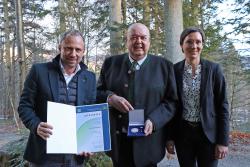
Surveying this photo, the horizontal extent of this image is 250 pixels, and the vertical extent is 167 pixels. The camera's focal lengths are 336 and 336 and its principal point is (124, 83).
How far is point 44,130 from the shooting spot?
8.30 feet

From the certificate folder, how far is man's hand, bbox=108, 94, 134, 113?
8.8 inches

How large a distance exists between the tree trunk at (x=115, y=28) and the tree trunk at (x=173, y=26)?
2.04 metres

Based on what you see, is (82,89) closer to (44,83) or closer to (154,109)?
(44,83)

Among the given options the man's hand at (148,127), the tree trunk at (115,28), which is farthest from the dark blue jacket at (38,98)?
the tree trunk at (115,28)

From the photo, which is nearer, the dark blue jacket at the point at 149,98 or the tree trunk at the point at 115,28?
the dark blue jacket at the point at 149,98

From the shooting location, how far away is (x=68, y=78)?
2.76 m

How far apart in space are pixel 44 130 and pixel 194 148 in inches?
57.1

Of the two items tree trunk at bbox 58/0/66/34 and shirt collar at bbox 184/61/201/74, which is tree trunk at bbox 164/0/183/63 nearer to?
tree trunk at bbox 58/0/66/34

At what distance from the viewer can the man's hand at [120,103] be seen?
9.68ft

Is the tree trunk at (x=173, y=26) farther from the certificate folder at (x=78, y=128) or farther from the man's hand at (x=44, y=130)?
the man's hand at (x=44, y=130)

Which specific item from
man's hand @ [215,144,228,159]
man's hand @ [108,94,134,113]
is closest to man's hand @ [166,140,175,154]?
man's hand @ [215,144,228,159]

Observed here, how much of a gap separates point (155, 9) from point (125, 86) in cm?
985

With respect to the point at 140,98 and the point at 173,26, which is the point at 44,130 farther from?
the point at 173,26

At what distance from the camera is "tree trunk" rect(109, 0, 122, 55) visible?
1034cm
